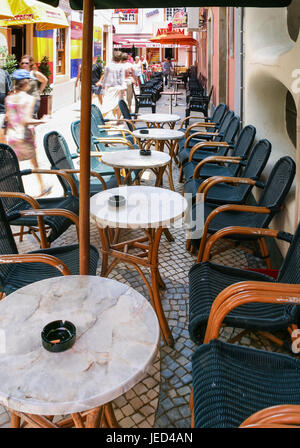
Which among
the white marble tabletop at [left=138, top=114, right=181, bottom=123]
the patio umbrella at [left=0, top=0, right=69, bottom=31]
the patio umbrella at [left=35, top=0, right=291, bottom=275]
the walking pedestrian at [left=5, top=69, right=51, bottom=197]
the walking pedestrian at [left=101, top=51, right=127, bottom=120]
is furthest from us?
the walking pedestrian at [left=101, top=51, right=127, bottom=120]

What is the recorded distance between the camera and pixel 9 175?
3.22 metres

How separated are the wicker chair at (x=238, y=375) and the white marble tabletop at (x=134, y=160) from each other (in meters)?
2.02

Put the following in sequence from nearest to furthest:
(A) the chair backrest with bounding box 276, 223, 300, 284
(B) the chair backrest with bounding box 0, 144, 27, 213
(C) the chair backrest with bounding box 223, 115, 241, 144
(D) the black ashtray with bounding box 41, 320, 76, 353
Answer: (D) the black ashtray with bounding box 41, 320, 76, 353, (A) the chair backrest with bounding box 276, 223, 300, 284, (B) the chair backrest with bounding box 0, 144, 27, 213, (C) the chair backrest with bounding box 223, 115, 241, 144

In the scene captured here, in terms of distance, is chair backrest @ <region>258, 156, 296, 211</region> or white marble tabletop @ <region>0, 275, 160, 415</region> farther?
chair backrest @ <region>258, 156, 296, 211</region>

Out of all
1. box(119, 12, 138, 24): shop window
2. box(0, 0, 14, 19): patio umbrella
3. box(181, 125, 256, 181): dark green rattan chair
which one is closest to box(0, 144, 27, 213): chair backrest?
box(181, 125, 256, 181): dark green rattan chair

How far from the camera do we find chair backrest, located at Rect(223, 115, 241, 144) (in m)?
4.84

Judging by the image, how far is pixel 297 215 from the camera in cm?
273

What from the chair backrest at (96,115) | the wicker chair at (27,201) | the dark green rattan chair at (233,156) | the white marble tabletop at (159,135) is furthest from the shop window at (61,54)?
the wicker chair at (27,201)

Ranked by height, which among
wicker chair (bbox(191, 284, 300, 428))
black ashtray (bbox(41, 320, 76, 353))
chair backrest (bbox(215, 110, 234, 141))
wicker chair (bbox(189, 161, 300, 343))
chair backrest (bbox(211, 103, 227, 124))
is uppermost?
chair backrest (bbox(211, 103, 227, 124))

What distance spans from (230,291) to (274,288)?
19 cm

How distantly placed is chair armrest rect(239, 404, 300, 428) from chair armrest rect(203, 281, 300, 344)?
55 centimetres

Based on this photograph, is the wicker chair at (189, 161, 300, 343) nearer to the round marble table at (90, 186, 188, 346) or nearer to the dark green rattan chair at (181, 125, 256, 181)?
the round marble table at (90, 186, 188, 346)
